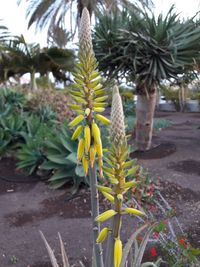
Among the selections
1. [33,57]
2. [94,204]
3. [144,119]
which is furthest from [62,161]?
[33,57]

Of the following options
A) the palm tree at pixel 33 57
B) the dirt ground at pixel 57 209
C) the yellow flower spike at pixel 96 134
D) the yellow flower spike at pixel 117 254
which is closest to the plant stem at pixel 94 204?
the yellow flower spike at pixel 96 134

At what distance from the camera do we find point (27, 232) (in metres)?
4.39

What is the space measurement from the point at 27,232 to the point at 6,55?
51.4 ft

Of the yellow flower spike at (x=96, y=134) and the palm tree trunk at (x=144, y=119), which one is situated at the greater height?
the yellow flower spike at (x=96, y=134)

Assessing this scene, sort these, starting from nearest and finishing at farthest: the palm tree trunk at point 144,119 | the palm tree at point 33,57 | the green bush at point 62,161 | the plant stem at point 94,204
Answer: the plant stem at point 94,204 → the green bush at point 62,161 → the palm tree trunk at point 144,119 → the palm tree at point 33,57

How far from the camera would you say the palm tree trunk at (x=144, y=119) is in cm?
858

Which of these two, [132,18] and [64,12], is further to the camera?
[64,12]

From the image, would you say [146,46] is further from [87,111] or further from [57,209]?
[87,111]

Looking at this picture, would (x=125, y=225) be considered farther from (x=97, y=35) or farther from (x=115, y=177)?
(x=97, y=35)

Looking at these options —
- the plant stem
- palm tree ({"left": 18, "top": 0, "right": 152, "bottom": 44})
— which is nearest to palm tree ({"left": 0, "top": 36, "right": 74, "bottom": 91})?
palm tree ({"left": 18, "top": 0, "right": 152, "bottom": 44})

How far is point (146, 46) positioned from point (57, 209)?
3.99 m

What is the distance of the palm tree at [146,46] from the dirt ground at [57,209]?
1872 millimetres

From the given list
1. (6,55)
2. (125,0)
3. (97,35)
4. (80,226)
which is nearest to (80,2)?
(125,0)

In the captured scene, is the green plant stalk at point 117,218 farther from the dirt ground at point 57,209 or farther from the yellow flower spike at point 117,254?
the dirt ground at point 57,209
